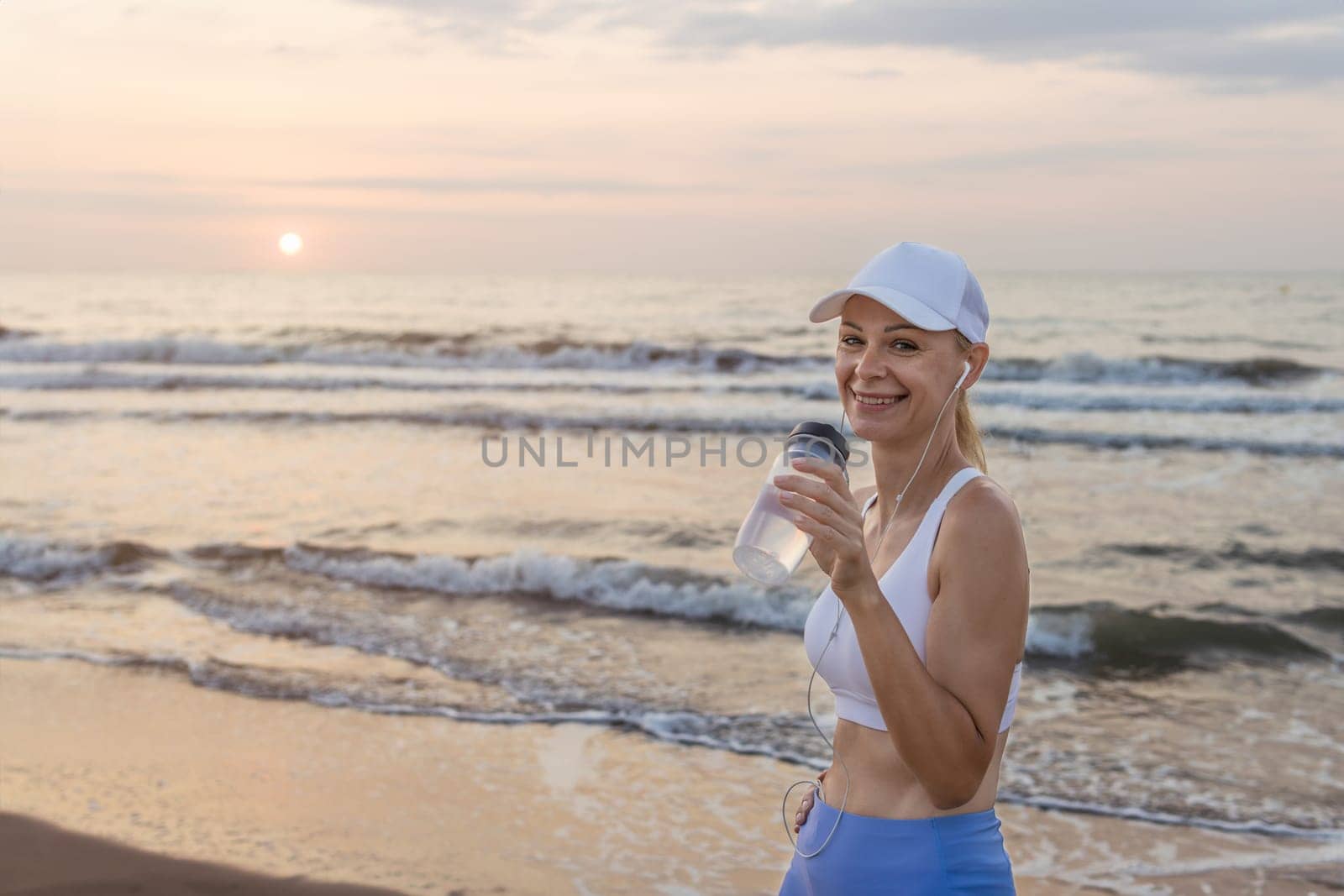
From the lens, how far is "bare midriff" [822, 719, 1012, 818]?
2109 mm

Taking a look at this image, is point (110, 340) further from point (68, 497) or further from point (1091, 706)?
point (1091, 706)

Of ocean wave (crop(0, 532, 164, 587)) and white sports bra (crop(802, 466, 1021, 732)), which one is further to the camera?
ocean wave (crop(0, 532, 164, 587))

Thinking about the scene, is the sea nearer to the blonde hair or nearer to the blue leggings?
the blonde hair

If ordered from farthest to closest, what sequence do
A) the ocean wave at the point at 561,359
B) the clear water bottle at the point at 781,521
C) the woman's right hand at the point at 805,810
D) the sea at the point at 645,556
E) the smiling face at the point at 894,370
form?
the ocean wave at the point at 561,359 → the sea at the point at 645,556 → the woman's right hand at the point at 805,810 → the smiling face at the point at 894,370 → the clear water bottle at the point at 781,521

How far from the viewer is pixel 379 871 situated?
4.53 metres

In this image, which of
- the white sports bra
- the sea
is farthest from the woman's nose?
the sea

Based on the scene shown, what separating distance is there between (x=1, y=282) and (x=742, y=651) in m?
75.6

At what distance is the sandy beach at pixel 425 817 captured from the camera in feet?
14.8

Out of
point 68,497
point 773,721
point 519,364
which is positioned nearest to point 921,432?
point 773,721

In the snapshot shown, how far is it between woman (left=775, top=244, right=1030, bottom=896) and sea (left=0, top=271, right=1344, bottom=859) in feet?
6.46

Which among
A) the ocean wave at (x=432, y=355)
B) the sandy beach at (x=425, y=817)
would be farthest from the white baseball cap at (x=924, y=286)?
the ocean wave at (x=432, y=355)

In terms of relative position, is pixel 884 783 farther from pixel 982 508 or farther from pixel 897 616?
pixel 982 508

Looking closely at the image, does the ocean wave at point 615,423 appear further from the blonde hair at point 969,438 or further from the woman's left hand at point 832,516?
the woman's left hand at point 832,516

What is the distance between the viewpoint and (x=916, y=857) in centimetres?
209
